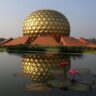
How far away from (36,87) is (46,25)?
28.3 m

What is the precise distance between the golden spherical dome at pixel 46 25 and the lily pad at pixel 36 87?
27.7m

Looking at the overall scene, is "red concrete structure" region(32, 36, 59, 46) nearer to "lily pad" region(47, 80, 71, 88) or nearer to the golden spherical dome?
the golden spherical dome

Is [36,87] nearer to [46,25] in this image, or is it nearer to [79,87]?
[79,87]

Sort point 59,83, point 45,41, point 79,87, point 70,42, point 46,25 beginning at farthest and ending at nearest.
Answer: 1. point 46,25
2. point 70,42
3. point 45,41
4. point 59,83
5. point 79,87

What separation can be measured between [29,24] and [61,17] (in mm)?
4992

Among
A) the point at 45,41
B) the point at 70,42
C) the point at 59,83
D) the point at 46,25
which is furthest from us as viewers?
the point at 46,25

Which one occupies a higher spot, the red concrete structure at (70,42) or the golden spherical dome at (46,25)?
the golden spherical dome at (46,25)

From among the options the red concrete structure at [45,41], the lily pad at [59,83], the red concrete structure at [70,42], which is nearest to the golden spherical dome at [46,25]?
the red concrete structure at [45,41]

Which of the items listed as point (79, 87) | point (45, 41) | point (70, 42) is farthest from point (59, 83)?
point (70, 42)

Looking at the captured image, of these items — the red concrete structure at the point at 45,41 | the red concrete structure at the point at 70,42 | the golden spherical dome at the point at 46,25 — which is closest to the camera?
the red concrete structure at the point at 45,41

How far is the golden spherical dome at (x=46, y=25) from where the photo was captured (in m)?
37.9

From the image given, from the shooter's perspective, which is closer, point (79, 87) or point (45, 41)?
point (79, 87)

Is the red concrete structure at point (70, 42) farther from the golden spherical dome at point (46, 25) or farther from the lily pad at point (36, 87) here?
the lily pad at point (36, 87)

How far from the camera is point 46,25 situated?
37.9 metres
